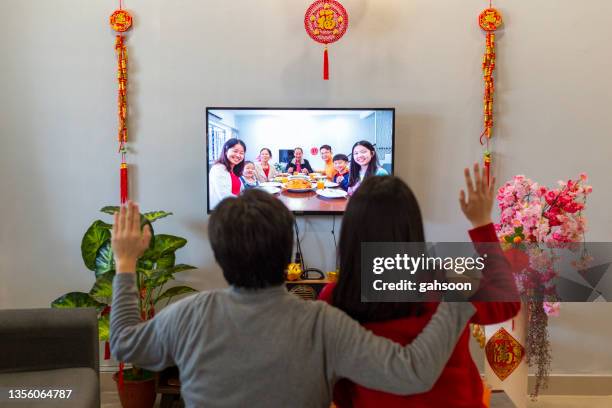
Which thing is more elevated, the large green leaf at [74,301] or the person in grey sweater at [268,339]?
the person in grey sweater at [268,339]

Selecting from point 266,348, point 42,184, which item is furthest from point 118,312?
point 42,184

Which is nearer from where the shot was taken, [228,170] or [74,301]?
[74,301]

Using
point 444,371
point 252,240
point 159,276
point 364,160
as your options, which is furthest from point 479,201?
point 159,276

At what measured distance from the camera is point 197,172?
10.1 ft

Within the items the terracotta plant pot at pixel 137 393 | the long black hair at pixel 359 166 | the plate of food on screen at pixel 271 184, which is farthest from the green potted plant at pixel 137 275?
the long black hair at pixel 359 166

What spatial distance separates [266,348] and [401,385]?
0.26 meters

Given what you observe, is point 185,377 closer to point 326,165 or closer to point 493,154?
point 326,165

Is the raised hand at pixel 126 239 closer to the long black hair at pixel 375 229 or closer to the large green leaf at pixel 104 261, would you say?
the long black hair at pixel 375 229

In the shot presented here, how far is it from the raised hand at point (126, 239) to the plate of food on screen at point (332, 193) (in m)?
1.89

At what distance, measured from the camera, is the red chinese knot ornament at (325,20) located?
286 cm

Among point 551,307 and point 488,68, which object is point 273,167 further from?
point 551,307

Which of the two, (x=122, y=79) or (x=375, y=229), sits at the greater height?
(x=122, y=79)

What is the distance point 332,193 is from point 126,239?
1929mm

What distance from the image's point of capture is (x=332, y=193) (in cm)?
297
